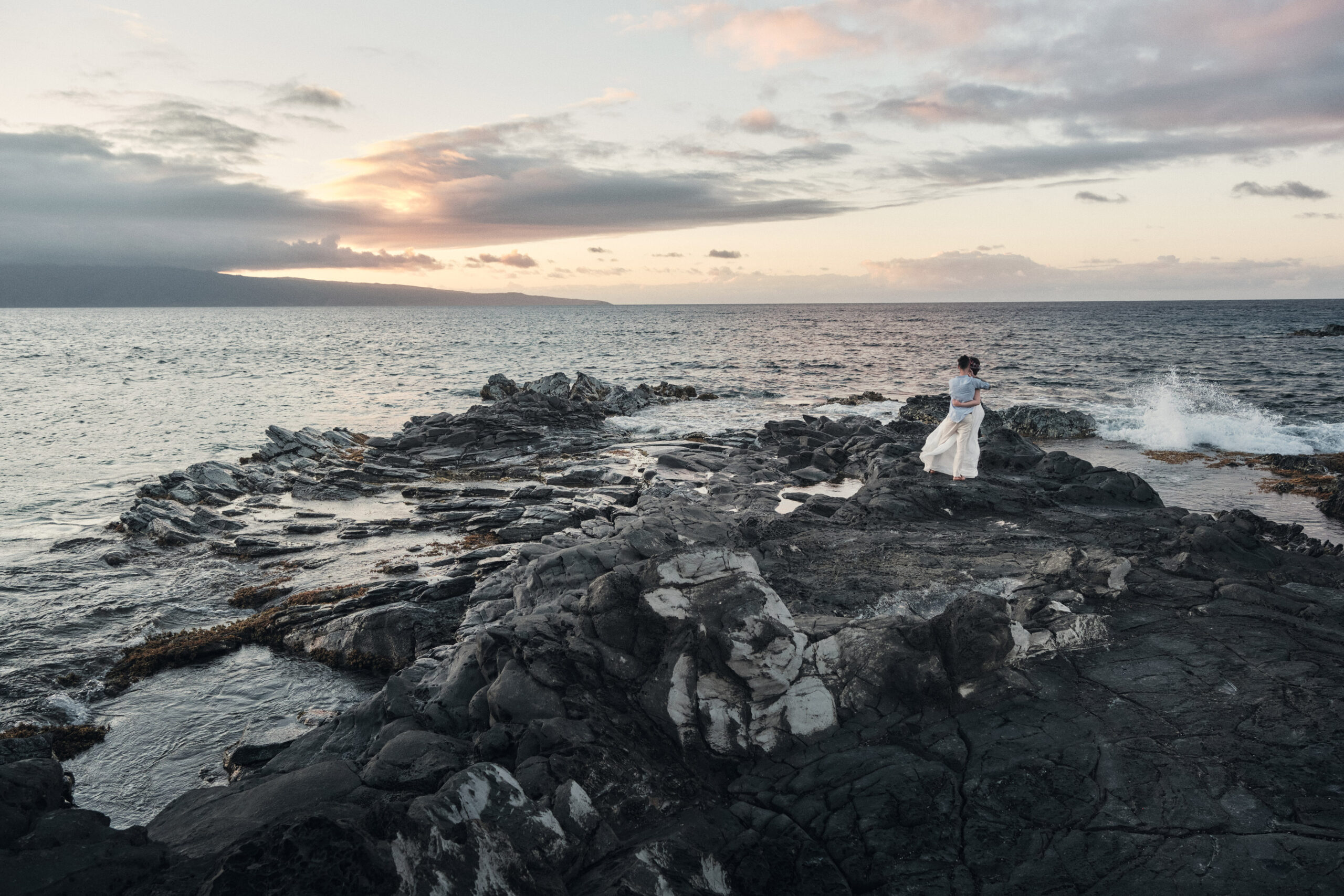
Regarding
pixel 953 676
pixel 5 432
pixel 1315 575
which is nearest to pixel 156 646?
pixel 953 676

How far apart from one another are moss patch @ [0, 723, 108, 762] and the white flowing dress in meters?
16.3

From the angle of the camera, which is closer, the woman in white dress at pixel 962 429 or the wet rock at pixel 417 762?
the wet rock at pixel 417 762

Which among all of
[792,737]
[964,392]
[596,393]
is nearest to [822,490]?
[964,392]

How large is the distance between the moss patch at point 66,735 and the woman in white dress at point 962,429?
631 inches

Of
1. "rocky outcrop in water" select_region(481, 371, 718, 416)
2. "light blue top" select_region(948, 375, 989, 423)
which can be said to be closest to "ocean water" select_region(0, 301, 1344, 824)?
"rocky outcrop in water" select_region(481, 371, 718, 416)

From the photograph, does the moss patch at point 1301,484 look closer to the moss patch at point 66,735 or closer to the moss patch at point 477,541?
the moss patch at point 477,541

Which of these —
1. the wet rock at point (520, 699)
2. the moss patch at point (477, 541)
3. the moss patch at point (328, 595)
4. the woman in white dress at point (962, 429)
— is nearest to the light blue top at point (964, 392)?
the woman in white dress at point (962, 429)

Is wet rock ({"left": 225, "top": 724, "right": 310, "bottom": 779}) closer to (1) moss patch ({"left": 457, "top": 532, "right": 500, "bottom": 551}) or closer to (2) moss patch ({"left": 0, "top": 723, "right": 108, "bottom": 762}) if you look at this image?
(2) moss patch ({"left": 0, "top": 723, "right": 108, "bottom": 762})

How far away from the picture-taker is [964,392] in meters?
15.6

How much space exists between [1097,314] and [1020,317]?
2634 centimetres

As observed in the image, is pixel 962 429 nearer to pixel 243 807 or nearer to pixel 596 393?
pixel 243 807

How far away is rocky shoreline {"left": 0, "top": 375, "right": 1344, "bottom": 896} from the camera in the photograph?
16.9 ft

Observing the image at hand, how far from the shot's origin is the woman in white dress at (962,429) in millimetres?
15625

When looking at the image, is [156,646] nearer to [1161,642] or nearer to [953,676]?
[953,676]
